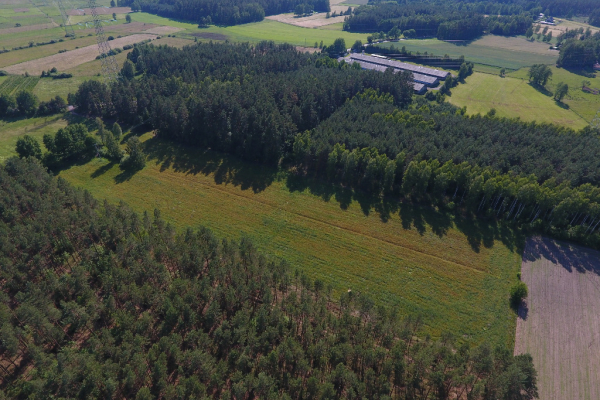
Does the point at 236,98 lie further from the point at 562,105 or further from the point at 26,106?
the point at 562,105

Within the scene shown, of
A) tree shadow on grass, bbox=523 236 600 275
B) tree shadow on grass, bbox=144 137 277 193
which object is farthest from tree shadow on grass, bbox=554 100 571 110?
tree shadow on grass, bbox=144 137 277 193

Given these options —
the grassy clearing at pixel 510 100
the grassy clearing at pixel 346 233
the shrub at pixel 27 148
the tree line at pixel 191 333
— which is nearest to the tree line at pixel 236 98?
the grassy clearing at pixel 346 233

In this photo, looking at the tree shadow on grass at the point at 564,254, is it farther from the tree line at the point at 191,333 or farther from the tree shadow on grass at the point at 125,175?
the tree shadow on grass at the point at 125,175

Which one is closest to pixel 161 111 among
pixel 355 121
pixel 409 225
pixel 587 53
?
pixel 355 121

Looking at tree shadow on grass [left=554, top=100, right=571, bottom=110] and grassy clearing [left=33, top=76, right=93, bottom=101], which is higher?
grassy clearing [left=33, top=76, right=93, bottom=101]

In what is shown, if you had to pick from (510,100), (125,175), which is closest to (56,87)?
(125,175)

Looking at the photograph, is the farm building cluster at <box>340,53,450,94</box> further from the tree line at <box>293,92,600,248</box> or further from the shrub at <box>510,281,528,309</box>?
the shrub at <box>510,281,528,309</box>
